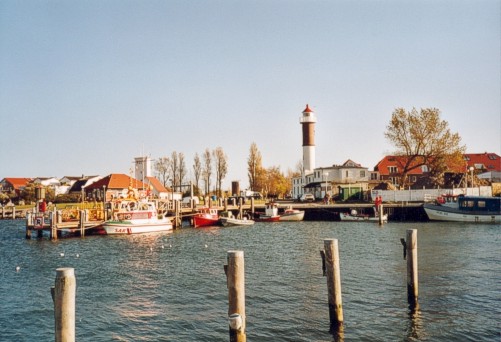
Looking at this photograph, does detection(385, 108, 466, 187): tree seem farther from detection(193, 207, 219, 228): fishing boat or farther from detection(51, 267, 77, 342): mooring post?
detection(51, 267, 77, 342): mooring post

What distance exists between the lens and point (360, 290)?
22.3m

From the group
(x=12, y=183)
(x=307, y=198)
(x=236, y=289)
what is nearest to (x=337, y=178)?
(x=307, y=198)

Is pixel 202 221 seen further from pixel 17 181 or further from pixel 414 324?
pixel 17 181

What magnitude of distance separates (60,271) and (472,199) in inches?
2390

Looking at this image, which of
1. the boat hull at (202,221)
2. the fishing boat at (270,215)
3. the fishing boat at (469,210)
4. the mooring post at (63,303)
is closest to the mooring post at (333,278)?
the mooring post at (63,303)

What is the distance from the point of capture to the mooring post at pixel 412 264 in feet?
60.3

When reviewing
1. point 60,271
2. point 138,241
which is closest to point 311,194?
point 138,241

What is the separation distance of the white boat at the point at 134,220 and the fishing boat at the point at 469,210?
34319 millimetres

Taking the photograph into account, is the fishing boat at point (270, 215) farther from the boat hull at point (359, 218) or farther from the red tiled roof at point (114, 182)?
the red tiled roof at point (114, 182)

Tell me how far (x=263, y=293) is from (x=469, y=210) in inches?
1886

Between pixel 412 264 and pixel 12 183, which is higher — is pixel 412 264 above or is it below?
below

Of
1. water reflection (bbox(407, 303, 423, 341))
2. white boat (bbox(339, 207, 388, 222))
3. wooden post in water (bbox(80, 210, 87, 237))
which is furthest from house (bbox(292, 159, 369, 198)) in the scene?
water reflection (bbox(407, 303, 423, 341))

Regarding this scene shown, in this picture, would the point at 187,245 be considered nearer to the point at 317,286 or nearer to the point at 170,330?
the point at 317,286

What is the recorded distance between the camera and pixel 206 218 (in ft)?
216
